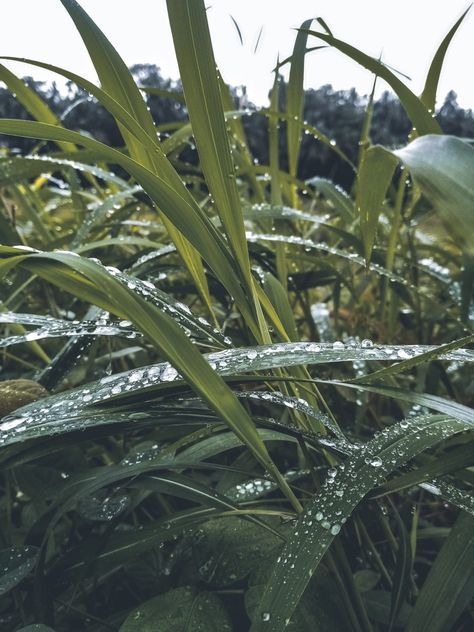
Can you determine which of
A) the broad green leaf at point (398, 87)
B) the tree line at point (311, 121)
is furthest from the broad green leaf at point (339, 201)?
the tree line at point (311, 121)

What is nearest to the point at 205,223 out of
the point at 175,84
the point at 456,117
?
the point at 456,117

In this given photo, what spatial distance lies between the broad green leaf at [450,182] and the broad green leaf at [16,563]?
1.28 ft

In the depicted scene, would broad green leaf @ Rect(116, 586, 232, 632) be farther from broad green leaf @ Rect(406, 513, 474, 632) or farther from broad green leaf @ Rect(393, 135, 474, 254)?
broad green leaf @ Rect(393, 135, 474, 254)

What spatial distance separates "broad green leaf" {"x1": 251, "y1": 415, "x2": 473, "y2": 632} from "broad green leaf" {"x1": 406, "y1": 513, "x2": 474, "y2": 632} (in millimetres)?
84

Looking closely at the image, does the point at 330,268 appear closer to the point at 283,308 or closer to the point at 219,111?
the point at 283,308

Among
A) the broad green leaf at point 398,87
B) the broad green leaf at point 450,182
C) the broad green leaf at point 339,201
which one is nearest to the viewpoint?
the broad green leaf at point 450,182

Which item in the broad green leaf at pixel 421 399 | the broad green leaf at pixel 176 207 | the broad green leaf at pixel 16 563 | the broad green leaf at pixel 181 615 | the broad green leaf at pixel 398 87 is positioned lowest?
the broad green leaf at pixel 181 615

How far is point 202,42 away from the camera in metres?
0.40

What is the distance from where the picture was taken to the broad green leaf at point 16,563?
444 millimetres

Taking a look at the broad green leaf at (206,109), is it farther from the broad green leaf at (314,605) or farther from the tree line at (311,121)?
the tree line at (311,121)

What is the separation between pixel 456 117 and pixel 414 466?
162cm

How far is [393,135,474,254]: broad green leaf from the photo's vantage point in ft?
0.89

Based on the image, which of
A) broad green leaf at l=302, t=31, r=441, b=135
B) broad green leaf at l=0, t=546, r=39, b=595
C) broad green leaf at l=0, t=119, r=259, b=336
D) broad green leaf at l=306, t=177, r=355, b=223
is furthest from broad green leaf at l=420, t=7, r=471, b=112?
broad green leaf at l=0, t=546, r=39, b=595

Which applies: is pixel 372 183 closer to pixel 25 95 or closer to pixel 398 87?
pixel 398 87
